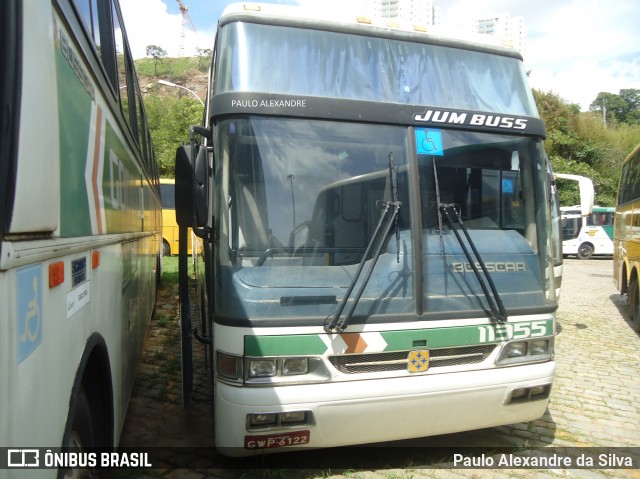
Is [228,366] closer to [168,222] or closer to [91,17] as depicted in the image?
[91,17]

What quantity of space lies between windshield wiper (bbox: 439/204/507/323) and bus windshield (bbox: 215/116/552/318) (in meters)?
0.05

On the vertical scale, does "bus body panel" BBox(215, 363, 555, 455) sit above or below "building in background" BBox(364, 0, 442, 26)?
below

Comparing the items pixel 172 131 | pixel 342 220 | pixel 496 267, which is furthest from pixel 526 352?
pixel 172 131

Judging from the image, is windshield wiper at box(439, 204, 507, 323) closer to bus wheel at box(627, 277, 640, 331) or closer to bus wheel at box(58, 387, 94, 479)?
bus wheel at box(58, 387, 94, 479)

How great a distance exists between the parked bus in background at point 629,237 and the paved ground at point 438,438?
8.59 ft

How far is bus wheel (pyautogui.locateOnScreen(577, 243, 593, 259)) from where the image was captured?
26558 mm

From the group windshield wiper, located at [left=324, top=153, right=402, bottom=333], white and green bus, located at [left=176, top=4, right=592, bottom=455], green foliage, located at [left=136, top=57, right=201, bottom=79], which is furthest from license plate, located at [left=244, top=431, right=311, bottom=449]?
green foliage, located at [left=136, top=57, right=201, bottom=79]

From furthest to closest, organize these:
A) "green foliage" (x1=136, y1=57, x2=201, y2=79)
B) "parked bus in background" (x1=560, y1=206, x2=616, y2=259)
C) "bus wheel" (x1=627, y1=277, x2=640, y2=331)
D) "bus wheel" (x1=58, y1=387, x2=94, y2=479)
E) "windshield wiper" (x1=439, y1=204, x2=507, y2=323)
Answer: "green foliage" (x1=136, y1=57, x2=201, y2=79) → "parked bus in background" (x1=560, y1=206, x2=616, y2=259) → "bus wheel" (x1=627, y1=277, x2=640, y2=331) → "windshield wiper" (x1=439, y1=204, x2=507, y2=323) → "bus wheel" (x1=58, y1=387, x2=94, y2=479)

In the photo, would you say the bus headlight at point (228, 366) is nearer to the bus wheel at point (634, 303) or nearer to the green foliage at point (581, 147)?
the bus wheel at point (634, 303)

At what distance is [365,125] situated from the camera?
135 inches

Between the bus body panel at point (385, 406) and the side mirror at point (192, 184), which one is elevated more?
the side mirror at point (192, 184)

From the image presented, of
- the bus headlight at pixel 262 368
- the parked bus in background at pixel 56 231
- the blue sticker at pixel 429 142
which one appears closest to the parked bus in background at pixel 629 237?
the blue sticker at pixel 429 142

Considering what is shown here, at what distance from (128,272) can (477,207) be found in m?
2.89

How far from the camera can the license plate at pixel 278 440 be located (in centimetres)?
310
